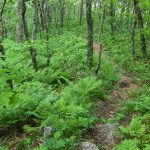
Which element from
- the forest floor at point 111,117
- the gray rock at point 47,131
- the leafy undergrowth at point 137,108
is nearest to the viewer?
the leafy undergrowth at point 137,108

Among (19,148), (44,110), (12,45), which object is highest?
(12,45)

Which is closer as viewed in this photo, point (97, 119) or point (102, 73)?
point (97, 119)

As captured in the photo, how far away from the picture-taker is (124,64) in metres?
17.4

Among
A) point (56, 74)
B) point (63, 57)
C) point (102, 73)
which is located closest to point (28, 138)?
point (56, 74)

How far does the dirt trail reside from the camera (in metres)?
8.42

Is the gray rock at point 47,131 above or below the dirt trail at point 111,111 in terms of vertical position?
above

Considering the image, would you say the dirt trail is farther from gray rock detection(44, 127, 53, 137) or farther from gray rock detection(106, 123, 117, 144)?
gray rock detection(44, 127, 53, 137)

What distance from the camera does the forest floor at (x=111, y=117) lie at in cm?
841

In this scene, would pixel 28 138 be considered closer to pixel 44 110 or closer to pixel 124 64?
pixel 44 110

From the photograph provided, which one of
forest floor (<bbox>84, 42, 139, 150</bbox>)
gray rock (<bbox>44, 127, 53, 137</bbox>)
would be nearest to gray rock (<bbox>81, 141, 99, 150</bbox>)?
forest floor (<bbox>84, 42, 139, 150</bbox>)

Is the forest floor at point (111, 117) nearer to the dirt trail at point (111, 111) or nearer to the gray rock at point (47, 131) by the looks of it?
the dirt trail at point (111, 111)

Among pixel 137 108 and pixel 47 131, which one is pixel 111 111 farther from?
pixel 47 131

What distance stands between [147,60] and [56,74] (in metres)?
7.03

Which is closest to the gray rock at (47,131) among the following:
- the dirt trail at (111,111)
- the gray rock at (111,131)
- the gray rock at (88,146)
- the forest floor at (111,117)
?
the gray rock at (88,146)
